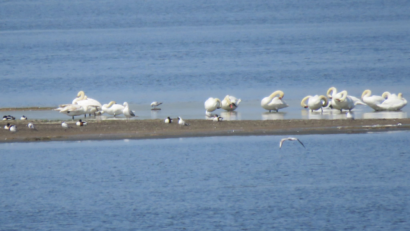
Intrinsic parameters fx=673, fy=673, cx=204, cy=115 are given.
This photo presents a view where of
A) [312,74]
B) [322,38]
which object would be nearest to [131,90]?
[312,74]

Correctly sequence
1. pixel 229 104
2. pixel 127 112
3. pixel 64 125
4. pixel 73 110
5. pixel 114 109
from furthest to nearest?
pixel 229 104 < pixel 114 109 < pixel 73 110 < pixel 127 112 < pixel 64 125

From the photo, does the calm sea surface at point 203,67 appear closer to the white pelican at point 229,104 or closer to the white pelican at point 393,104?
the white pelican at point 229,104

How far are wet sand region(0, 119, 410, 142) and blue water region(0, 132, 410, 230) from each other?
34 cm

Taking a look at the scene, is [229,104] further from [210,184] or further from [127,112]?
[210,184]

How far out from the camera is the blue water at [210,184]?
11.9 m

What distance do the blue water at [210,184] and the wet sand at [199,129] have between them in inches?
13.3

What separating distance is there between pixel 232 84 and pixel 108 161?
56.8 ft

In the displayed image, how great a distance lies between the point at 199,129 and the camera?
19062 mm

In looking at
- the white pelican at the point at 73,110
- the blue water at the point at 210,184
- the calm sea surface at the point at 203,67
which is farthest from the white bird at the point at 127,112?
the blue water at the point at 210,184

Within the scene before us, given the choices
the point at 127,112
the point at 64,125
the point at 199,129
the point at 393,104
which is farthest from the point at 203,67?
the point at 199,129

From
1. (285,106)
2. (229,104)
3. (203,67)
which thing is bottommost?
(285,106)

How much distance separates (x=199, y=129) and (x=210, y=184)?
5.01 meters

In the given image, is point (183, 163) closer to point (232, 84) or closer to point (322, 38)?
point (232, 84)

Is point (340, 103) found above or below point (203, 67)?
below
